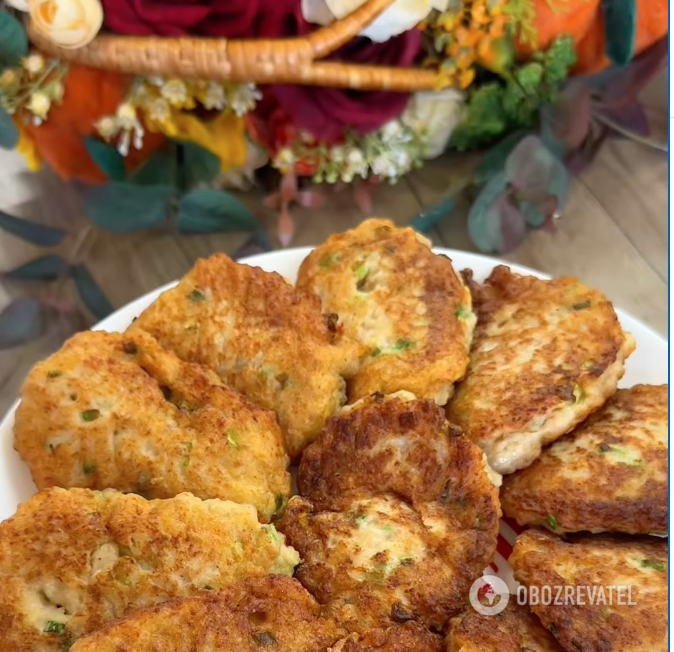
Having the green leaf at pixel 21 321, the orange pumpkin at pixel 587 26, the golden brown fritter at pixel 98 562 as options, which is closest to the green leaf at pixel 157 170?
the green leaf at pixel 21 321

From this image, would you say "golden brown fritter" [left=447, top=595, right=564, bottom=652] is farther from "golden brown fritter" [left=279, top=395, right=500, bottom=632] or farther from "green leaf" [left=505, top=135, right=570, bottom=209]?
"green leaf" [left=505, top=135, right=570, bottom=209]

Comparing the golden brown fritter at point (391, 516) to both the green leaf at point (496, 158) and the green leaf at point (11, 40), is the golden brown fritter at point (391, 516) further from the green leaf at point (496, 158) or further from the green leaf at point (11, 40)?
the green leaf at point (11, 40)

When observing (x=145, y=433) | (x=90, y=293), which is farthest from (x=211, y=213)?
(x=145, y=433)

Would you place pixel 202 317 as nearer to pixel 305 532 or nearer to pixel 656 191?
pixel 305 532

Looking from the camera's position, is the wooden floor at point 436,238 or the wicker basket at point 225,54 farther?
the wooden floor at point 436,238

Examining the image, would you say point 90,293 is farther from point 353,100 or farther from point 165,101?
point 353,100

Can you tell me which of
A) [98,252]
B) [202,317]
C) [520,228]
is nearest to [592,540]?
[202,317]
